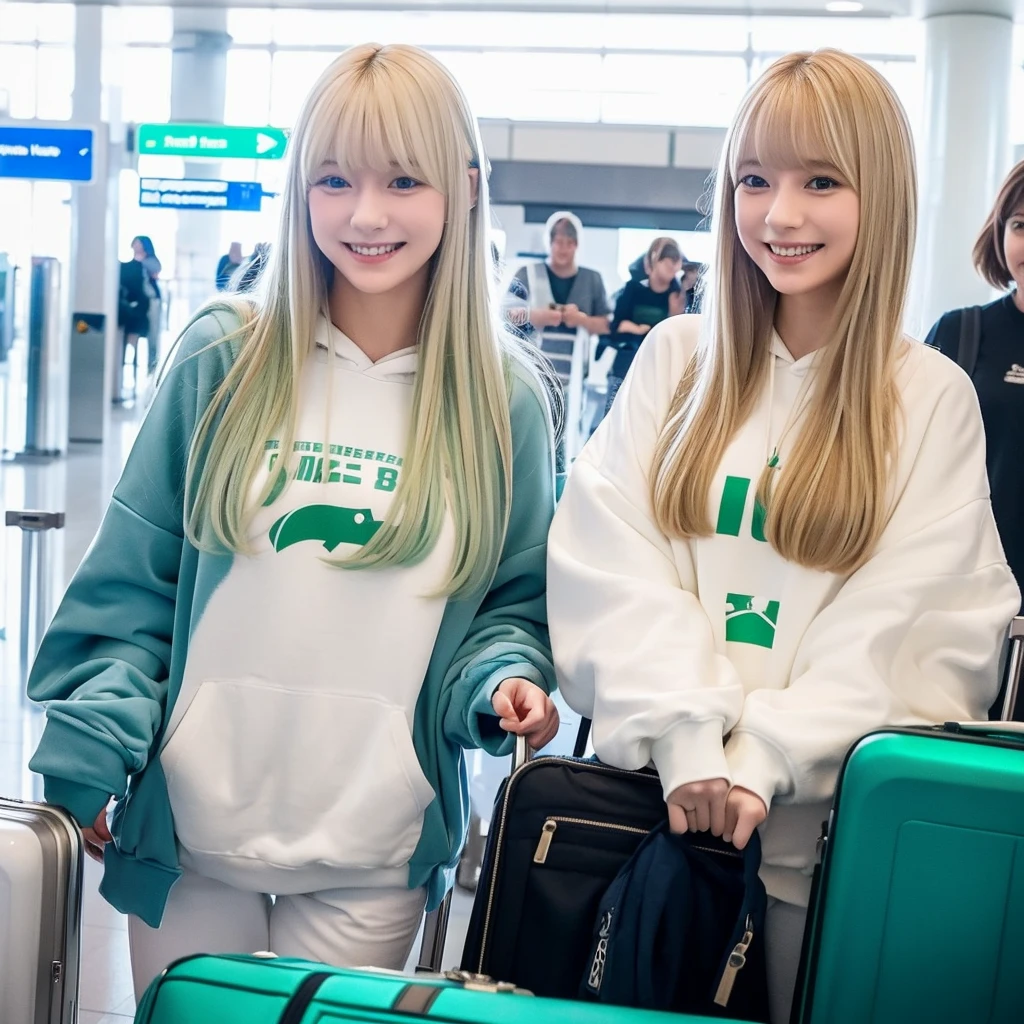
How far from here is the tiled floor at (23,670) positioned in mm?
2793

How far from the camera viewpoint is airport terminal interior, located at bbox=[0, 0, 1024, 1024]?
10.3 meters

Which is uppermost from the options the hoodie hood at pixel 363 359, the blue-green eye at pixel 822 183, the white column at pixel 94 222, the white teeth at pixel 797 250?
the white column at pixel 94 222

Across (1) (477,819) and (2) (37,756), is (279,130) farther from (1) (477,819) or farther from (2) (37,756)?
(2) (37,756)

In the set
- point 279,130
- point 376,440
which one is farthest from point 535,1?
point 376,440

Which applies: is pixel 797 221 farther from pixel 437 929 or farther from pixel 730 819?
pixel 437 929

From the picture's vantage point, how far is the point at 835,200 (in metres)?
1.63

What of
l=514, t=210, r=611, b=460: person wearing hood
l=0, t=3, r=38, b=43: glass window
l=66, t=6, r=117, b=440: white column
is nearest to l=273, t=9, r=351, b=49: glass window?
l=66, t=6, r=117, b=440: white column

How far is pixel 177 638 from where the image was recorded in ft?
5.85

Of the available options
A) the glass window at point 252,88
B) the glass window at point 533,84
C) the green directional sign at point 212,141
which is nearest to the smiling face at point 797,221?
the green directional sign at point 212,141

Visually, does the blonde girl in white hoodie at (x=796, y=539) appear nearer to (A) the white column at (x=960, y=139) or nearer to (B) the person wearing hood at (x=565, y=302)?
(B) the person wearing hood at (x=565, y=302)

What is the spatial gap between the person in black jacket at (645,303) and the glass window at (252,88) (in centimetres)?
717

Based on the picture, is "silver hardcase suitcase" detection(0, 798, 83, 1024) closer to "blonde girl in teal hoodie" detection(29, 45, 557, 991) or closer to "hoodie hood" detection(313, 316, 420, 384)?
"blonde girl in teal hoodie" detection(29, 45, 557, 991)

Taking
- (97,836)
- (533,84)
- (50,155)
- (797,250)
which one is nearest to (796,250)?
(797,250)

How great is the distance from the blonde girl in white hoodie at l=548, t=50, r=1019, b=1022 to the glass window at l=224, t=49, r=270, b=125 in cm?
1437
